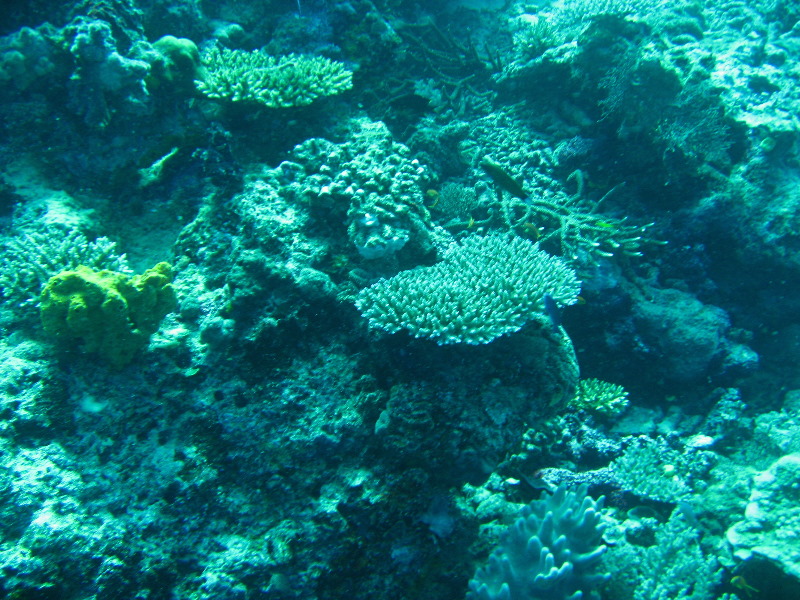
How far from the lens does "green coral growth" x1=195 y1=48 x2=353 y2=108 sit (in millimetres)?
Result: 4500

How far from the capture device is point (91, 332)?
3.24 metres

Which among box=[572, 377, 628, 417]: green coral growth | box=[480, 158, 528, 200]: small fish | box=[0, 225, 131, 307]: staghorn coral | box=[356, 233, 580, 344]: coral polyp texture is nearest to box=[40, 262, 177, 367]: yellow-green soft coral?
box=[0, 225, 131, 307]: staghorn coral

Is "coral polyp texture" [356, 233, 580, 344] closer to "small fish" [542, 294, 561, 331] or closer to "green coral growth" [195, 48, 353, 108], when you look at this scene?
"small fish" [542, 294, 561, 331]

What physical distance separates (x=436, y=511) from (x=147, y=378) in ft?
8.33

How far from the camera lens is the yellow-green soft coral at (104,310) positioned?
3166 millimetres

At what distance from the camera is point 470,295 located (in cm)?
351

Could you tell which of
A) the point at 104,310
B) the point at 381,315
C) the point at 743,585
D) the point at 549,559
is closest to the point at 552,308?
the point at 381,315

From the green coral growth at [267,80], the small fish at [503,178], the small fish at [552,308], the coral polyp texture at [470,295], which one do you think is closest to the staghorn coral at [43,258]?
the green coral growth at [267,80]

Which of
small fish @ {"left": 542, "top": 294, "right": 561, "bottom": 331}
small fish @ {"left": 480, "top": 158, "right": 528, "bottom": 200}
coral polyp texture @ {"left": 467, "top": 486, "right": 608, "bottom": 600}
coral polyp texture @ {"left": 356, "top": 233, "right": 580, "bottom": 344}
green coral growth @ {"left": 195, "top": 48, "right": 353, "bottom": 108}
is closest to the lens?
coral polyp texture @ {"left": 467, "top": 486, "right": 608, "bottom": 600}

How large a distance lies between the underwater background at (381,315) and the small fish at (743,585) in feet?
0.05

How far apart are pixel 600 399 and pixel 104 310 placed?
4.98 m

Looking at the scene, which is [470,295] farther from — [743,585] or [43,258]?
[43,258]

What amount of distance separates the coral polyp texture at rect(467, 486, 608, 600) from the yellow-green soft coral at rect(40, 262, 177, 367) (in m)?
3.12

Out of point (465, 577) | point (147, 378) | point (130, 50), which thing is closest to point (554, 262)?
point (465, 577)
